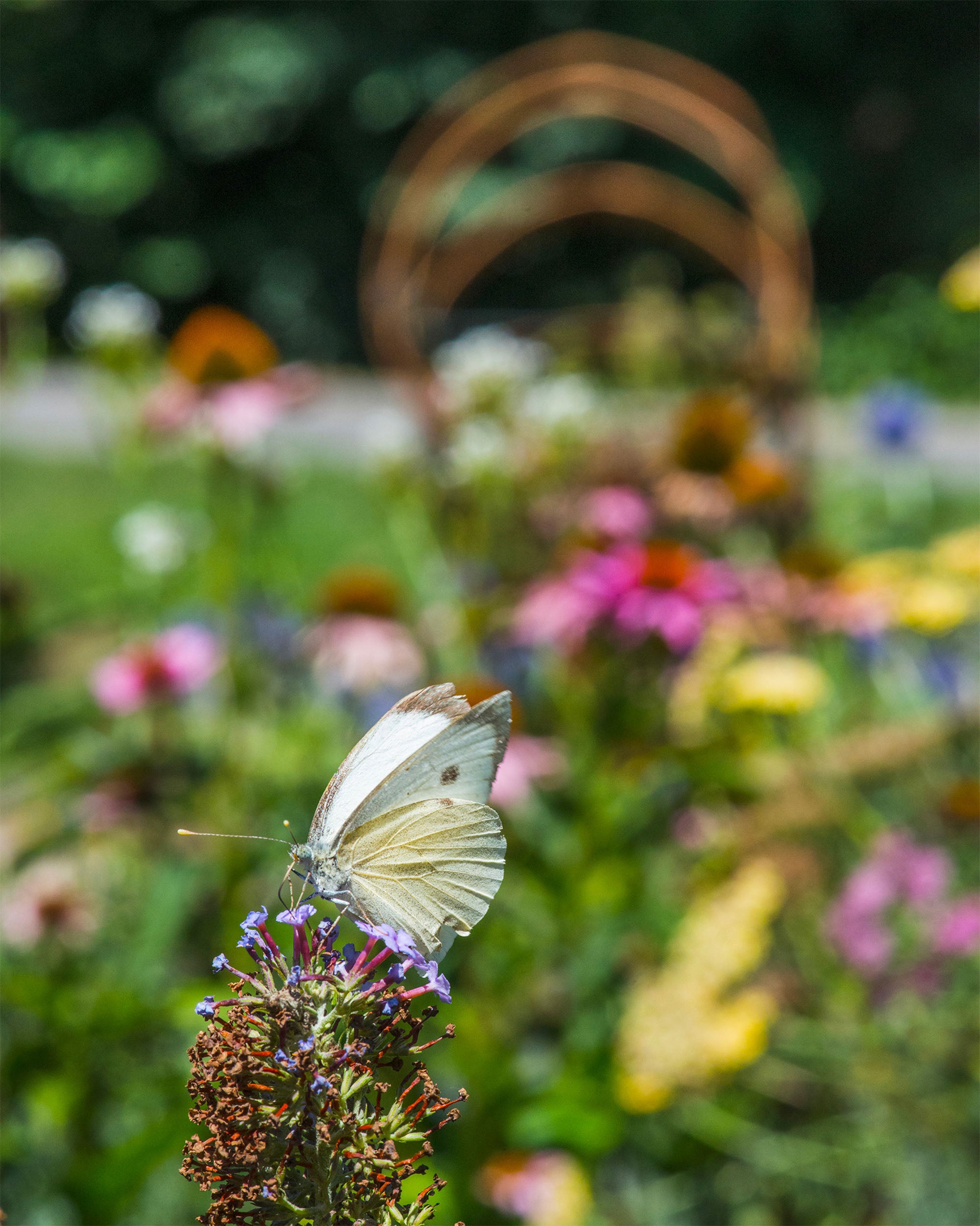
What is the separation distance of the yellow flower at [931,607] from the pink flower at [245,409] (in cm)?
95

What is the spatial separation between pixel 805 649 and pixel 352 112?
901cm

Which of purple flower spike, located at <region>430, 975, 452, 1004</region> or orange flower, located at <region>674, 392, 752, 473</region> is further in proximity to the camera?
orange flower, located at <region>674, 392, 752, 473</region>

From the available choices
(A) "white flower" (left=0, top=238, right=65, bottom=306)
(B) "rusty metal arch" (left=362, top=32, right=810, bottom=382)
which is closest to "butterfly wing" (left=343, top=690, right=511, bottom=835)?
(A) "white flower" (left=0, top=238, right=65, bottom=306)

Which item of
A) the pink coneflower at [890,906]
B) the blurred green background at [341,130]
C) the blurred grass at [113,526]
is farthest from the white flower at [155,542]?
the blurred green background at [341,130]

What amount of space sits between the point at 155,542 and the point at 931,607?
124 centimetres

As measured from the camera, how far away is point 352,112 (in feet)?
32.4

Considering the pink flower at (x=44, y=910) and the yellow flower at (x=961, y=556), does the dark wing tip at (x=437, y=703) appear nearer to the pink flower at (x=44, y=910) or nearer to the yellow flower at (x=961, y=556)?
the pink flower at (x=44, y=910)

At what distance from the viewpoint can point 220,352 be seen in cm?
194

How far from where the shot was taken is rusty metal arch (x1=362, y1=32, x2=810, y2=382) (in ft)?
7.88

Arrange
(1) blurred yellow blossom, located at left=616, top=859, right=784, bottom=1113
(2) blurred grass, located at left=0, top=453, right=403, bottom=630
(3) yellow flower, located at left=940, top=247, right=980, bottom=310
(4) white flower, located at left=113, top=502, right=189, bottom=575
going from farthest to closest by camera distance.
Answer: (2) blurred grass, located at left=0, top=453, right=403, bottom=630
(4) white flower, located at left=113, top=502, right=189, bottom=575
(1) blurred yellow blossom, located at left=616, top=859, right=784, bottom=1113
(3) yellow flower, located at left=940, top=247, right=980, bottom=310

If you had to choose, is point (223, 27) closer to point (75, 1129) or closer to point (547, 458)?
point (547, 458)

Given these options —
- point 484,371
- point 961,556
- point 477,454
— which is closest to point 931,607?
point 961,556

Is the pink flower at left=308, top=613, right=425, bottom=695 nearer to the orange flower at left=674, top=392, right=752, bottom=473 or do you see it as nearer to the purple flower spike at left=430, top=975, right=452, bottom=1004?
the orange flower at left=674, top=392, right=752, bottom=473

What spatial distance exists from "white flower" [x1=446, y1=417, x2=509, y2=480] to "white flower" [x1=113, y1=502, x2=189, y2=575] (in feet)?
1.65
